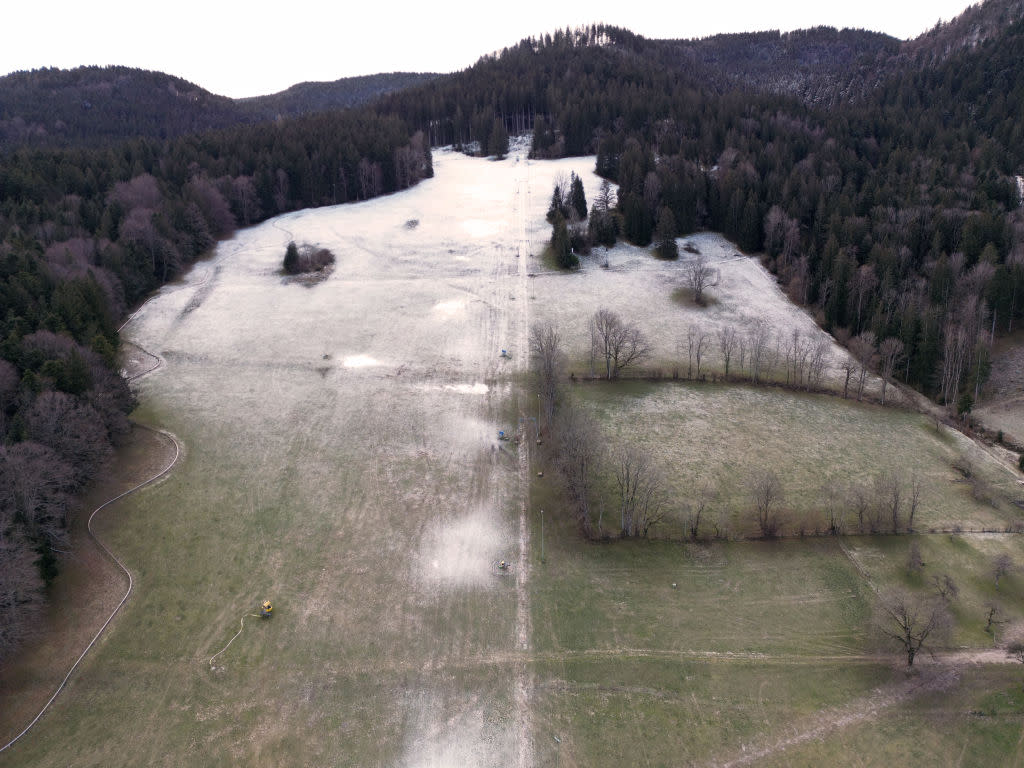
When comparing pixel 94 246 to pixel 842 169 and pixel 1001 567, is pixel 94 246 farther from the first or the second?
pixel 842 169

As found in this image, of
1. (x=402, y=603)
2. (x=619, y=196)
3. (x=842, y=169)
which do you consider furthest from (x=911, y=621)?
(x=842, y=169)

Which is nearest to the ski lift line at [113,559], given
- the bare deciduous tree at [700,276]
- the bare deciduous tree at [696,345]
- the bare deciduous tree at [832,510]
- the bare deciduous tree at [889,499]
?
the bare deciduous tree at [832,510]

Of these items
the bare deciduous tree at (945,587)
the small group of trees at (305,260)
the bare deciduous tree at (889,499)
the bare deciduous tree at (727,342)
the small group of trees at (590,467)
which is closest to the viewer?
the bare deciduous tree at (945,587)

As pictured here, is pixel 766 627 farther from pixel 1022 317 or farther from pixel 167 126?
pixel 167 126

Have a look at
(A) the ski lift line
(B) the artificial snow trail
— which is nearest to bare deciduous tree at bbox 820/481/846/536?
(B) the artificial snow trail

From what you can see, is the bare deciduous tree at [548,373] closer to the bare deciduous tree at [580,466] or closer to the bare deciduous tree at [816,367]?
the bare deciduous tree at [580,466]

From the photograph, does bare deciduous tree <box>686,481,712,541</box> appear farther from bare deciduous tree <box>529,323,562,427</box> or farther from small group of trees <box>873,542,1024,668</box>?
bare deciduous tree <box>529,323,562,427</box>

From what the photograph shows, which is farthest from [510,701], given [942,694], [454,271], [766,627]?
[454,271]
